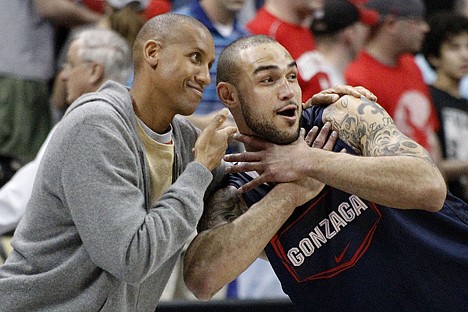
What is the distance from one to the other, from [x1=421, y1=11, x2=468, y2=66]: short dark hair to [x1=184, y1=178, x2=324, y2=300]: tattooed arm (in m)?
3.62

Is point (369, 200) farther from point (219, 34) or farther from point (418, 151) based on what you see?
point (219, 34)

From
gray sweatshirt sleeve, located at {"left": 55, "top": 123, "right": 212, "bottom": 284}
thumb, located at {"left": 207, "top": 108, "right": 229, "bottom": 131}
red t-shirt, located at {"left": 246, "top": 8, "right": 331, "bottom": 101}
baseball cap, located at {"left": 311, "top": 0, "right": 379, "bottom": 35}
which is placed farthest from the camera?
baseball cap, located at {"left": 311, "top": 0, "right": 379, "bottom": 35}

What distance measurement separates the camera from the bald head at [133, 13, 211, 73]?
333cm

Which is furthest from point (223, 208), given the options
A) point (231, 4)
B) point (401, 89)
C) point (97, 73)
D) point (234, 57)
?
point (401, 89)

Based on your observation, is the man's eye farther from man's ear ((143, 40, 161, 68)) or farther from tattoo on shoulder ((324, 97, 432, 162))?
tattoo on shoulder ((324, 97, 432, 162))

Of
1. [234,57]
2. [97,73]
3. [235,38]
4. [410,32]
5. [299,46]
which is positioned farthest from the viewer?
[410,32]

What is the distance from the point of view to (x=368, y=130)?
3533 mm

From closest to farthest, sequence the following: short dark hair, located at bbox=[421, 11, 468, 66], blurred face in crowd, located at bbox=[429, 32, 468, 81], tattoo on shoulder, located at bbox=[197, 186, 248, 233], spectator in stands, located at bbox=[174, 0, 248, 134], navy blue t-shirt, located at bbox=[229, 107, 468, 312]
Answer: navy blue t-shirt, located at bbox=[229, 107, 468, 312] → tattoo on shoulder, located at bbox=[197, 186, 248, 233] → spectator in stands, located at bbox=[174, 0, 248, 134] → blurred face in crowd, located at bbox=[429, 32, 468, 81] → short dark hair, located at bbox=[421, 11, 468, 66]

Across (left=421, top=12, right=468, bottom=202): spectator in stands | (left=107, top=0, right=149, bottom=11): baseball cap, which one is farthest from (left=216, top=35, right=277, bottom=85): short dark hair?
(left=421, top=12, right=468, bottom=202): spectator in stands

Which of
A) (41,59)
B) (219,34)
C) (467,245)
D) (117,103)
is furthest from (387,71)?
(117,103)

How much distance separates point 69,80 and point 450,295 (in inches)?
83.8

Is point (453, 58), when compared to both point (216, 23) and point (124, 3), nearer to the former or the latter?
point (216, 23)

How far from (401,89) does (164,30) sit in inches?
114

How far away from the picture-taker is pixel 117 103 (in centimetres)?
325
